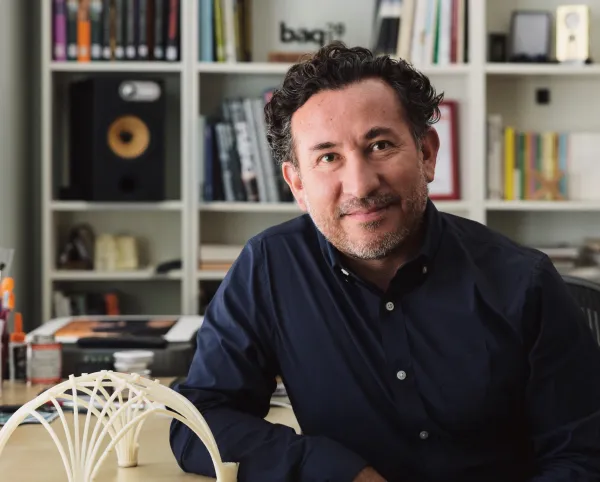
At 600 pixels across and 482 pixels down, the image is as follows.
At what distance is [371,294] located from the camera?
1581 millimetres

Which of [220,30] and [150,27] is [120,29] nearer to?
[150,27]

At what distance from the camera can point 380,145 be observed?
1.52m

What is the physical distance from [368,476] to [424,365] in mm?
237

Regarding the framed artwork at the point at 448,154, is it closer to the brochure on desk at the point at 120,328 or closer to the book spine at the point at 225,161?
the book spine at the point at 225,161

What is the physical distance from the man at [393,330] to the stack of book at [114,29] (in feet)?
6.96

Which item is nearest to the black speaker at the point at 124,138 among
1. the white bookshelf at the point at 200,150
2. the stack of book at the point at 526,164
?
the white bookshelf at the point at 200,150

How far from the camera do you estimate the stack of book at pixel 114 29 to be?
142 inches

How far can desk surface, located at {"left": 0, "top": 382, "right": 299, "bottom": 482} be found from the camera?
1412mm

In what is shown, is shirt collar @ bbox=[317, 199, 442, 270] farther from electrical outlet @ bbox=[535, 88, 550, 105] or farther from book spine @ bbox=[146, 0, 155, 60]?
electrical outlet @ bbox=[535, 88, 550, 105]

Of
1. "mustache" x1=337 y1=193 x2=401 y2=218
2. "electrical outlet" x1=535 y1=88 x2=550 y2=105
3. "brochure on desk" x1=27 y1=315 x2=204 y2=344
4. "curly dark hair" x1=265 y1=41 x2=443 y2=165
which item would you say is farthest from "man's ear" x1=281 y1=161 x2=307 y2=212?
"electrical outlet" x1=535 y1=88 x2=550 y2=105

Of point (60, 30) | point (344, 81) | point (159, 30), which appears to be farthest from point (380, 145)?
point (60, 30)

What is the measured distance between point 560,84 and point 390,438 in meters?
2.73

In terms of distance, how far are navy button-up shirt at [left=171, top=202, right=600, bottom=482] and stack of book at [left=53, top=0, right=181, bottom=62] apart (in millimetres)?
2200

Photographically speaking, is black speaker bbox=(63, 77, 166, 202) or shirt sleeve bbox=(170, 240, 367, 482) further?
black speaker bbox=(63, 77, 166, 202)
